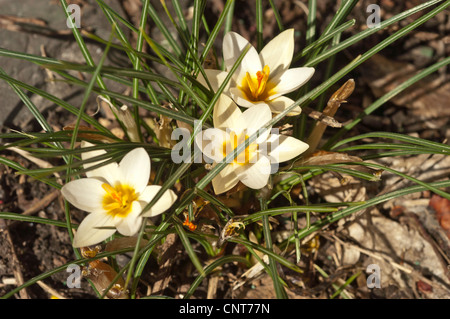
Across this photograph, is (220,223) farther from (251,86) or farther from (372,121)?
(372,121)

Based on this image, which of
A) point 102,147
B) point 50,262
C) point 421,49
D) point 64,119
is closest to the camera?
point 102,147

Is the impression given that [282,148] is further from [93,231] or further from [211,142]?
[93,231]

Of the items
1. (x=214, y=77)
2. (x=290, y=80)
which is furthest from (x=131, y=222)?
(x=290, y=80)

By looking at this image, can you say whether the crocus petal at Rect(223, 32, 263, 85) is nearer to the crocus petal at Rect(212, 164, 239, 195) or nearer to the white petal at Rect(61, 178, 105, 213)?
the crocus petal at Rect(212, 164, 239, 195)

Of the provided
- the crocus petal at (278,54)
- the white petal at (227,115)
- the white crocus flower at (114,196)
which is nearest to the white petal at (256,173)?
the white petal at (227,115)

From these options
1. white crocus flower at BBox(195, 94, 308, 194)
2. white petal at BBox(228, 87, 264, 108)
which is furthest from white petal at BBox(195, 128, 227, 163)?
white petal at BBox(228, 87, 264, 108)

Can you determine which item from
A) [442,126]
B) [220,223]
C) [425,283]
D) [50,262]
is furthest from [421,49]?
[50,262]

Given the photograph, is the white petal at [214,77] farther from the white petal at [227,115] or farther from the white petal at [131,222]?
the white petal at [131,222]
